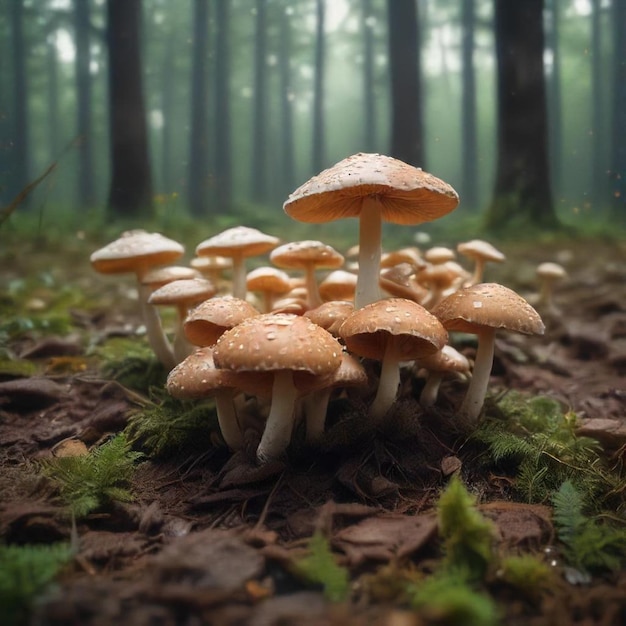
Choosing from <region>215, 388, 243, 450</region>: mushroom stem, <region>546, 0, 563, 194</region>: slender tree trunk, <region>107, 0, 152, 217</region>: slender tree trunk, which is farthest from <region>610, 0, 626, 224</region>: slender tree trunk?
<region>107, 0, 152, 217</region>: slender tree trunk

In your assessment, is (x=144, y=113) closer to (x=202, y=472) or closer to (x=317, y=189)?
(x=317, y=189)

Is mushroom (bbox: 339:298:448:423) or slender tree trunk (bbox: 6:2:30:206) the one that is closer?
mushroom (bbox: 339:298:448:423)

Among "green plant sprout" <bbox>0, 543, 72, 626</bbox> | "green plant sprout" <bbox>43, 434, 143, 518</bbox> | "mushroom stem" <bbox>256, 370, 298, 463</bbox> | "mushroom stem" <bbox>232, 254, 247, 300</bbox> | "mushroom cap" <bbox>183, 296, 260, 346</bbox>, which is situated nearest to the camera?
"green plant sprout" <bbox>0, 543, 72, 626</bbox>

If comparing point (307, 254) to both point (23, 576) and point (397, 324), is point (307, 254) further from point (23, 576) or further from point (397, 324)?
point (23, 576)

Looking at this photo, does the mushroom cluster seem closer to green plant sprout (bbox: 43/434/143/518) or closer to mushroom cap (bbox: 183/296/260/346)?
mushroom cap (bbox: 183/296/260/346)

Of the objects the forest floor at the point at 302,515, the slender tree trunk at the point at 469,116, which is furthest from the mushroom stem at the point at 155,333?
the slender tree trunk at the point at 469,116

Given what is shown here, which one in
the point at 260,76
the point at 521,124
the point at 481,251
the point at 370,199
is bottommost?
the point at 481,251

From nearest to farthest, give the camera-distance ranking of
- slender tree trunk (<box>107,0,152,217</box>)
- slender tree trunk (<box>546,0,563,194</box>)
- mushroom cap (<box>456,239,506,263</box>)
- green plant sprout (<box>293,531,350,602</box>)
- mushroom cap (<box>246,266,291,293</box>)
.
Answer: green plant sprout (<box>293,531,350,602</box>)
mushroom cap (<box>246,266,291,293</box>)
mushroom cap (<box>456,239,506,263</box>)
slender tree trunk (<box>546,0,563,194</box>)
slender tree trunk (<box>107,0,152,217</box>)

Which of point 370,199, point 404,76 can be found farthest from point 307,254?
point 404,76
